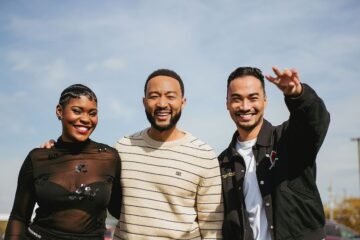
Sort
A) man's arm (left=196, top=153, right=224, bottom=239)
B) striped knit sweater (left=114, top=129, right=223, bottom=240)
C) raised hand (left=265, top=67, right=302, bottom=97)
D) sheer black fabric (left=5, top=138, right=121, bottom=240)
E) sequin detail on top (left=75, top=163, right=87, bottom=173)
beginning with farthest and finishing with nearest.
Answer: man's arm (left=196, top=153, right=224, bottom=239) < striped knit sweater (left=114, top=129, right=223, bottom=240) < sequin detail on top (left=75, top=163, right=87, bottom=173) < sheer black fabric (left=5, top=138, right=121, bottom=240) < raised hand (left=265, top=67, right=302, bottom=97)

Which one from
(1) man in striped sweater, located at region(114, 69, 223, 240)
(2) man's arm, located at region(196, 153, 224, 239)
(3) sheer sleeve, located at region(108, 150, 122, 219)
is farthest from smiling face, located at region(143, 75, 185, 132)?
(2) man's arm, located at region(196, 153, 224, 239)

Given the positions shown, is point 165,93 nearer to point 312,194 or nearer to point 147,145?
point 147,145

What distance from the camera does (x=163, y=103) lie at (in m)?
3.82

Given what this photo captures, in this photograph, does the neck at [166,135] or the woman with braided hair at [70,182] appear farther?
the neck at [166,135]

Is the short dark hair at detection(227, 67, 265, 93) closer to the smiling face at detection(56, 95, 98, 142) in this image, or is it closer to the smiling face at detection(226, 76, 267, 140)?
the smiling face at detection(226, 76, 267, 140)

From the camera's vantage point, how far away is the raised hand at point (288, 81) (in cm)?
321

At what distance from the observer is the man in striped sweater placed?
12.3ft

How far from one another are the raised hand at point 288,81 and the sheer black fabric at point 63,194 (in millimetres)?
1496

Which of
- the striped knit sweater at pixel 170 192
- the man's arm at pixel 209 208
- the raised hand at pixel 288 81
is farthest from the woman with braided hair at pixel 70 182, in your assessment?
the raised hand at pixel 288 81

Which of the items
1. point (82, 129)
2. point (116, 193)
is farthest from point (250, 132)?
point (82, 129)

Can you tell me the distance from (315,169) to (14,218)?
7.77 feet

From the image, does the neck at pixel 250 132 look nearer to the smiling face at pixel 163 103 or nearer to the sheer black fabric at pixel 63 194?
the smiling face at pixel 163 103

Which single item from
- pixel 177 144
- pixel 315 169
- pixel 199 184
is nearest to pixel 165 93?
pixel 177 144

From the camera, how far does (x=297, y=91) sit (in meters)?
3.25
